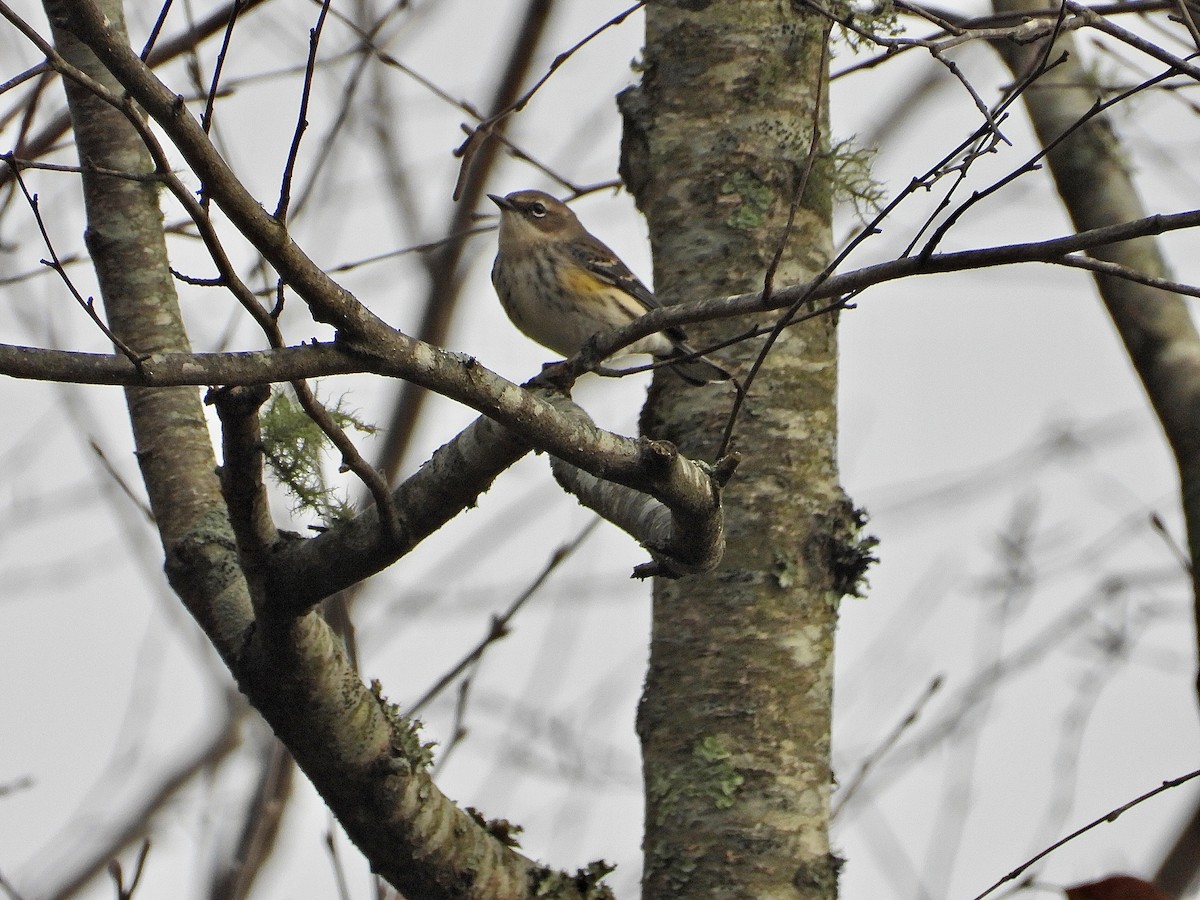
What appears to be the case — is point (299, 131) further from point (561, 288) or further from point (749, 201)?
point (561, 288)

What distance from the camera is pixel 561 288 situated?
677 cm

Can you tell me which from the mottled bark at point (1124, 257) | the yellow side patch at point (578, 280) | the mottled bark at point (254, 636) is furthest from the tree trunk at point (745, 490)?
the yellow side patch at point (578, 280)

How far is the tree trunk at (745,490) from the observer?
4105 millimetres

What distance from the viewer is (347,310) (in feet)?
8.18

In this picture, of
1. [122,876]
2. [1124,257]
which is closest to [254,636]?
[122,876]

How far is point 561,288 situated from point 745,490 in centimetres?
260

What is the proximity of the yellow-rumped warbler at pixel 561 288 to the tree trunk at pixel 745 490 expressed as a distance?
66.1 inches

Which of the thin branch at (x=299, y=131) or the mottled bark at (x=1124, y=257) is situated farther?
the mottled bark at (x=1124, y=257)

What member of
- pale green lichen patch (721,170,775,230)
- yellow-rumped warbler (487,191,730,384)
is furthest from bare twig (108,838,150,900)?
yellow-rumped warbler (487,191,730,384)

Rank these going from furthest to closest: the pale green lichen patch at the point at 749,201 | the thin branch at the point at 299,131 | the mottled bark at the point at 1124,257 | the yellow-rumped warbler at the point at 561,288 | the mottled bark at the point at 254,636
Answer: the yellow-rumped warbler at the point at 561,288, the mottled bark at the point at 1124,257, the pale green lichen patch at the point at 749,201, the mottled bark at the point at 254,636, the thin branch at the point at 299,131

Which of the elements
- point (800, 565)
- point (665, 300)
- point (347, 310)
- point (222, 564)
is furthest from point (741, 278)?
point (347, 310)

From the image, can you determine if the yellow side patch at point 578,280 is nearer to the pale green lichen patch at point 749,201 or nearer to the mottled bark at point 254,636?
the pale green lichen patch at point 749,201

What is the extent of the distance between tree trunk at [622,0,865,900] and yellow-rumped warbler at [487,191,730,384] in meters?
1.68

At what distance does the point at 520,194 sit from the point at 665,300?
9.88 feet
